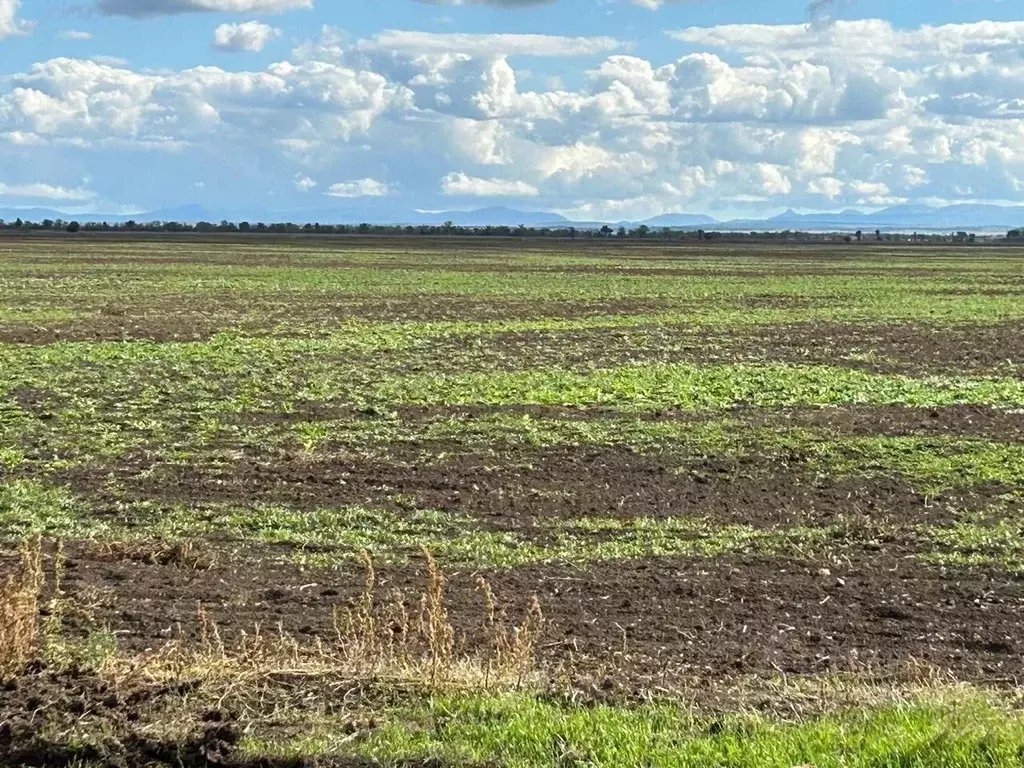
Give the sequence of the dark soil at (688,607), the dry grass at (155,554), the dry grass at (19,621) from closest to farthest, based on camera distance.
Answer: the dry grass at (19,621) → the dark soil at (688,607) → the dry grass at (155,554)

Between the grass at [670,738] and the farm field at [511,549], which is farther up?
the grass at [670,738]

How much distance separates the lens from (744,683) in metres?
7.61

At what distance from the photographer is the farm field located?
6406 millimetres

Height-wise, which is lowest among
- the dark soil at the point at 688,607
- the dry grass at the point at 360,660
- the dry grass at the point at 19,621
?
the dark soil at the point at 688,607

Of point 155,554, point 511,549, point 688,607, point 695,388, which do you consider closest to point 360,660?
point 688,607

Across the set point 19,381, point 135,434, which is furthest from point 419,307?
point 135,434

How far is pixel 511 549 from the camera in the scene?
11.8m

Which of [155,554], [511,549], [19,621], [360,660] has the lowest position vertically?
[511,549]

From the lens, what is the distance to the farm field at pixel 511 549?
6406 mm

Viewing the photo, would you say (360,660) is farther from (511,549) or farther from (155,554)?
(511,549)

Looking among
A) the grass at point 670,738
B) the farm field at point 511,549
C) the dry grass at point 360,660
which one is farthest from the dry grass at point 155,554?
the grass at point 670,738

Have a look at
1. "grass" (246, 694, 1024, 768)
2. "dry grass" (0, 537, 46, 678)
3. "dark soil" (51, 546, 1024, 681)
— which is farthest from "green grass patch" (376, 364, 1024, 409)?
"grass" (246, 694, 1024, 768)

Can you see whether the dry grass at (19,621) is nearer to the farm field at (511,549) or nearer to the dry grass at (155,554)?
the farm field at (511,549)

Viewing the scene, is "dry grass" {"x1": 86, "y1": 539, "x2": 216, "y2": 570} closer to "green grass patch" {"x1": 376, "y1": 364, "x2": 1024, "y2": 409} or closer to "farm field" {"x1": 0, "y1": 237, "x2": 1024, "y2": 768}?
"farm field" {"x1": 0, "y1": 237, "x2": 1024, "y2": 768}
